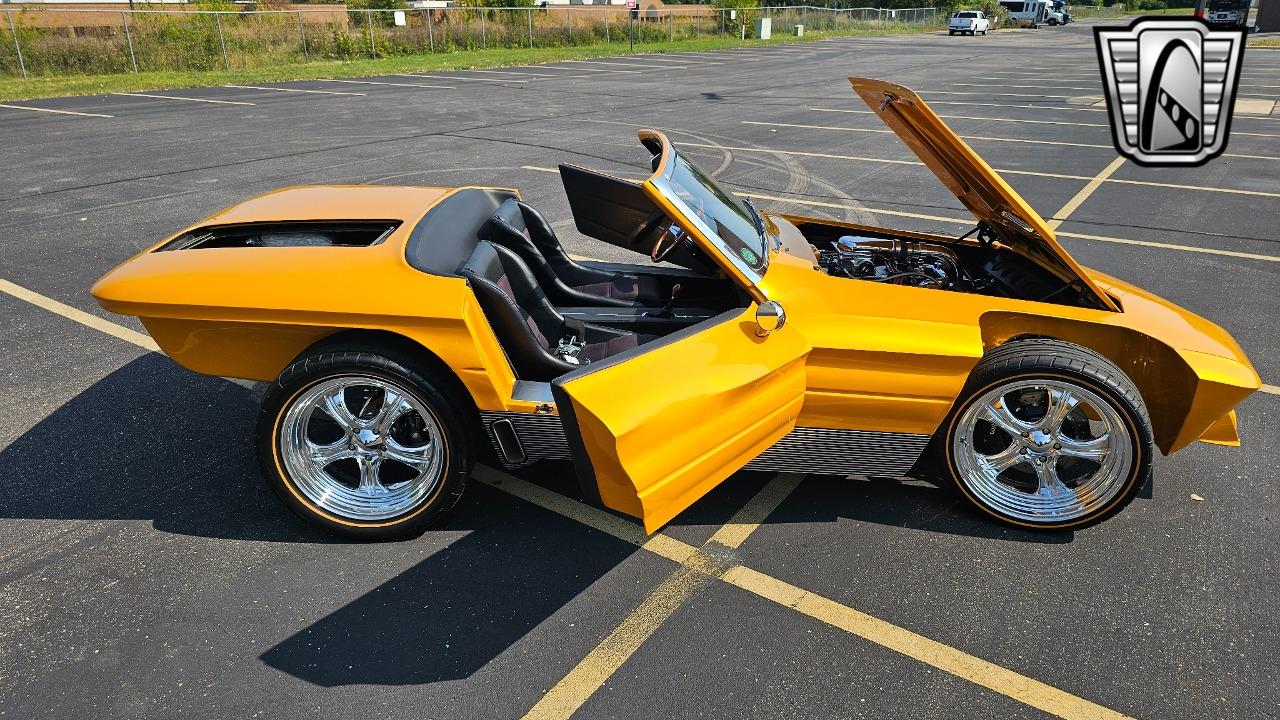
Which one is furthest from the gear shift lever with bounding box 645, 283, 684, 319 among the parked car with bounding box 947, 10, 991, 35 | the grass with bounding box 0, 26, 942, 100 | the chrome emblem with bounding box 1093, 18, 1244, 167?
the parked car with bounding box 947, 10, 991, 35

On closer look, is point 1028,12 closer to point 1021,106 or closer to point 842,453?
point 1021,106

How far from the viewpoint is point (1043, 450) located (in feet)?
10.8

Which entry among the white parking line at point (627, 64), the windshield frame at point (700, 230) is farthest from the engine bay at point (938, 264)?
the white parking line at point (627, 64)

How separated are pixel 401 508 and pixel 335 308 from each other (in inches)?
33.0

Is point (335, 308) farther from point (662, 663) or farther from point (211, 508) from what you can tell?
point (662, 663)

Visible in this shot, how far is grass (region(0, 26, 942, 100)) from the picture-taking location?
18.1m

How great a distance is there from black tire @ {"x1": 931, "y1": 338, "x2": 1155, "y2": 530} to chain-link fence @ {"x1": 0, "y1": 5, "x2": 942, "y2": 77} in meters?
24.5

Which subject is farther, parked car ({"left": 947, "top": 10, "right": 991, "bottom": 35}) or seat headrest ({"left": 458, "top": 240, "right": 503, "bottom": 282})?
parked car ({"left": 947, "top": 10, "right": 991, "bottom": 35})

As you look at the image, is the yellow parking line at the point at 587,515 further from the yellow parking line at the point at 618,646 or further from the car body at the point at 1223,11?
A: the car body at the point at 1223,11

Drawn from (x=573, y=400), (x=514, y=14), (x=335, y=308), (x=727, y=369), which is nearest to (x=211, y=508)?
(x=335, y=308)

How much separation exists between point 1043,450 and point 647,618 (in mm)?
1784

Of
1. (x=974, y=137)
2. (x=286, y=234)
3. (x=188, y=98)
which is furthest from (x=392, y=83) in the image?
(x=286, y=234)

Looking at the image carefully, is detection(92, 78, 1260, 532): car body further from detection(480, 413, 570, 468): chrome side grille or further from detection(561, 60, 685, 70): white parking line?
detection(561, 60, 685, 70): white parking line

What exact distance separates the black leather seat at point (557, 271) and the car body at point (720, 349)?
0.24 meters
